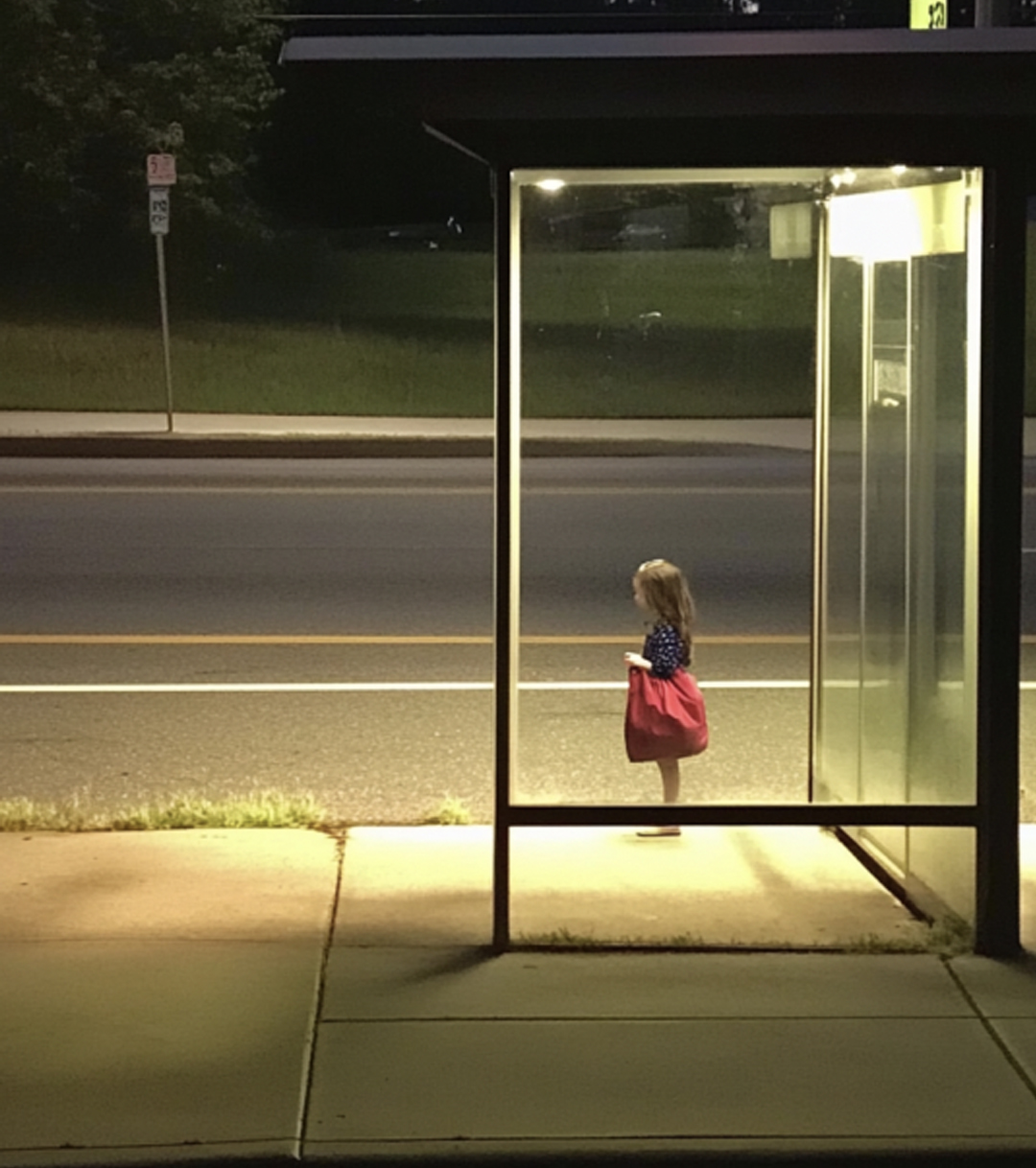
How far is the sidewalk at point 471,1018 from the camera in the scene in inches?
175

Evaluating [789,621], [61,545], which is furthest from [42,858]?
[61,545]

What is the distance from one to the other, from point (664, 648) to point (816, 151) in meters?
1.74

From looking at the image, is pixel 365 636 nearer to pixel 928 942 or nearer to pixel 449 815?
pixel 449 815

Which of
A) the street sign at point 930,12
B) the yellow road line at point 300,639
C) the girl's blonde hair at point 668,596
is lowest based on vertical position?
the yellow road line at point 300,639

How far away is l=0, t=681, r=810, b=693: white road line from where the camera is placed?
9.74m

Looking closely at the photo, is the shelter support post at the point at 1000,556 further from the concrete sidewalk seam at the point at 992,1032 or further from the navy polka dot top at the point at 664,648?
the navy polka dot top at the point at 664,648

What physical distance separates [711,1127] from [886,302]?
2838 mm

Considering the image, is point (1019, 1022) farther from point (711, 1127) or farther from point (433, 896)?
point (433, 896)

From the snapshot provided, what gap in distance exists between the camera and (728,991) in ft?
17.7

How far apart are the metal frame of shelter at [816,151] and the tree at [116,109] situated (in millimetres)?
28935

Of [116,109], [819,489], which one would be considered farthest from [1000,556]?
[116,109]

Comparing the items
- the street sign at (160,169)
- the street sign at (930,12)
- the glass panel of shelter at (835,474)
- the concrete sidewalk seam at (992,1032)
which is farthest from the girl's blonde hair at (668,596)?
the street sign at (160,169)

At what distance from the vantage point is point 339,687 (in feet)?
32.2

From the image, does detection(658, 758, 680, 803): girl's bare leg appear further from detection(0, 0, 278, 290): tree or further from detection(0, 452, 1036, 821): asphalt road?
detection(0, 0, 278, 290): tree
